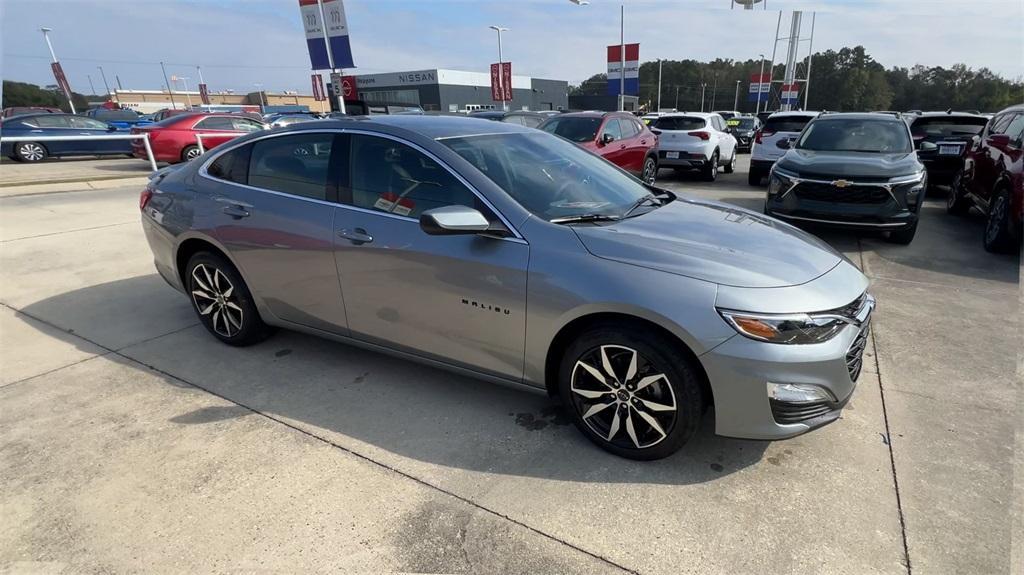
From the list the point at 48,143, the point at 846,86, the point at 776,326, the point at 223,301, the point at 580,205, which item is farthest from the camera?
the point at 846,86

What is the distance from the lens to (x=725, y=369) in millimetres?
2271

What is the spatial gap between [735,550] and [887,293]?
399 centimetres

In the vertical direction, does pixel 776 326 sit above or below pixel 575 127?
below

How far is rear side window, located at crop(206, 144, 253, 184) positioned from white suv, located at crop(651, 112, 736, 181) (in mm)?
10045

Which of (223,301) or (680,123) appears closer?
(223,301)

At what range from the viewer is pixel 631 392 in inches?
98.8

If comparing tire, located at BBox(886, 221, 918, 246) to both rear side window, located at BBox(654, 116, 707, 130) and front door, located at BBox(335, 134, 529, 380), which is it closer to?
front door, located at BBox(335, 134, 529, 380)

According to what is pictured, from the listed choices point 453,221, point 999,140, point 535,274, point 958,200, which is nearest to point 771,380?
point 535,274

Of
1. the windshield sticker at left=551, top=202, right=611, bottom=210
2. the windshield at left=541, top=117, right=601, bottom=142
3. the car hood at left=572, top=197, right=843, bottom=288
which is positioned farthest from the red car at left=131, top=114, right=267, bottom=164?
the car hood at left=572, top=197, right=843, bottom=288

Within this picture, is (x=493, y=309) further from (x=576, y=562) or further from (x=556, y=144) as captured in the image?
(x=556, y=144)

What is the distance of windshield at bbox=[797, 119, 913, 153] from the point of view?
282 inches

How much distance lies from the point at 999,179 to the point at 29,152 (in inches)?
868

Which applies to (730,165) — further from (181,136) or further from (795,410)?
(181,136)

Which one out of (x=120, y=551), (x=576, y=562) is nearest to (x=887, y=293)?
(x=576, y=562)
